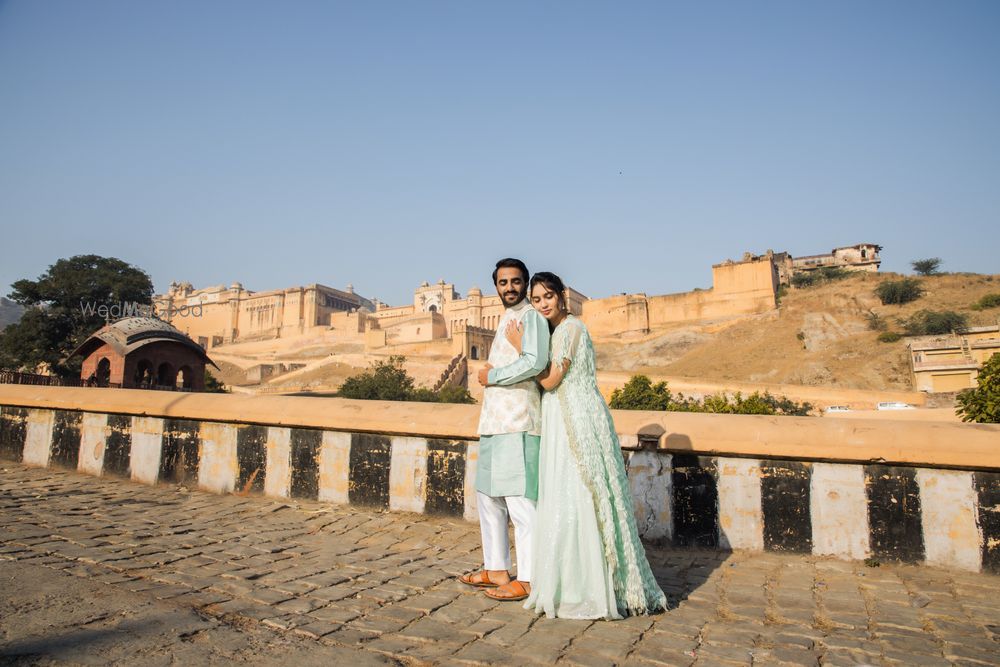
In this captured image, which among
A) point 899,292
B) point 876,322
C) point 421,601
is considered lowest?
point 421,601

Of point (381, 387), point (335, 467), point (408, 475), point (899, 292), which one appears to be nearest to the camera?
point (408, 475)

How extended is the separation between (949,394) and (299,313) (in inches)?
2690

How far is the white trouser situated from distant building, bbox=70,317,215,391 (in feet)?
47.9

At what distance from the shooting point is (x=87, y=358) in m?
16.0

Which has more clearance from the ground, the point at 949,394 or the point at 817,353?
the point at 817,353

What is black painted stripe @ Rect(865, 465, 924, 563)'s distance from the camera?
10.4 ft

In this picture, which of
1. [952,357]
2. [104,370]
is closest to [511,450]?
[104,370]

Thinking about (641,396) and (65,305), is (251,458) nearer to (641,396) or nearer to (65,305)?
(641,396)

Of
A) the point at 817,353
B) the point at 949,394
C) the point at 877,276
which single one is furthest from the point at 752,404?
the point at 877,276

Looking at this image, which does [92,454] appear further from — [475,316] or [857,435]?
[475,316]

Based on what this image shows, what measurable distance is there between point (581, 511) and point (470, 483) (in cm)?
150

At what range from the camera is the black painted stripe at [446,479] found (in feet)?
13.4

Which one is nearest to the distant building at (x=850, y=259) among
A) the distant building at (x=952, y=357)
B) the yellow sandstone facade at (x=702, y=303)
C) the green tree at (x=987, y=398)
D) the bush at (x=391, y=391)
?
the yellow sandstone facade at (x=702, y=303)

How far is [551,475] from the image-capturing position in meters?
2.76
